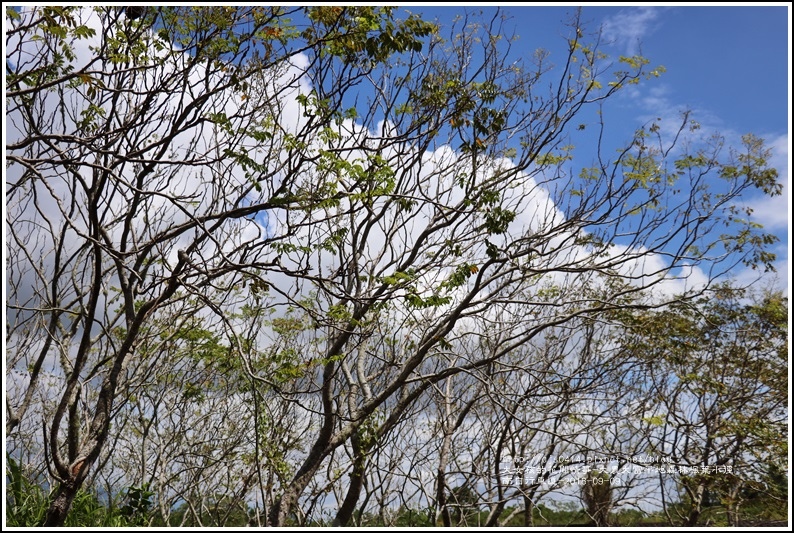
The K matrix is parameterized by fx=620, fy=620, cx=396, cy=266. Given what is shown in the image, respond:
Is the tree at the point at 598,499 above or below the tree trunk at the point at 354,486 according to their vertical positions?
below

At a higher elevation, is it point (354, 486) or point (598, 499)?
point (354, 486)

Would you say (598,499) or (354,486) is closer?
(354,486)

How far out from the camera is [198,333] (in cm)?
602

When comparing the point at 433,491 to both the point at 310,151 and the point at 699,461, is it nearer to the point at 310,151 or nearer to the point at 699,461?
the point at 699,461

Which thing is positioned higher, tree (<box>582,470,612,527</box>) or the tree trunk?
the tree trunk

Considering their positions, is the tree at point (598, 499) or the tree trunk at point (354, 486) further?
the tree at point (598, 499)

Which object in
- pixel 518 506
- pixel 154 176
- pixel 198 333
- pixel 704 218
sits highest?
pixel 154 176

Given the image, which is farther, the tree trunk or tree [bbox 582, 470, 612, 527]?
tree [bbox 582, 470, 612, 527]

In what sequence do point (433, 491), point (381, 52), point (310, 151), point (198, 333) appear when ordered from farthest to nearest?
point (433, 491), point (198, 333), point (310, 151), point (381, 52)

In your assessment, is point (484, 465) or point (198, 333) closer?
point (198, 333)

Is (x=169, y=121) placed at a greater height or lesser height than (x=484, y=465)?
greater

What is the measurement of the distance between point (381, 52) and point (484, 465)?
6.14 m

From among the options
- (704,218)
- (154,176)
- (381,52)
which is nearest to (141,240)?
(154,176)

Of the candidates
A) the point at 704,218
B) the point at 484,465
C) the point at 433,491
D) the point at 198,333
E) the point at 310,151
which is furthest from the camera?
the point at 484,465
